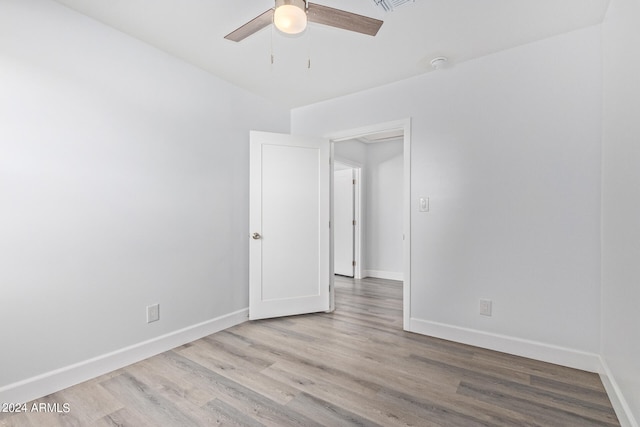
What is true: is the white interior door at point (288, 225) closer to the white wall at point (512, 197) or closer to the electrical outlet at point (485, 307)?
the white wall at point (512, 197)

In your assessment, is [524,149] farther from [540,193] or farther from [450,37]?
[450,37]

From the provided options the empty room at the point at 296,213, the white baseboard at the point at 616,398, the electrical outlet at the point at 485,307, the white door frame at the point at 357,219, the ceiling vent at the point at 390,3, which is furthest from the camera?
the white door frame at the point at 357,219

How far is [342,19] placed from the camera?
5.25ft

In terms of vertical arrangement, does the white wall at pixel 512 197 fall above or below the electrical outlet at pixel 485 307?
above

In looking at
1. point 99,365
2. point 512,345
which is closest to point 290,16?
point 99,365

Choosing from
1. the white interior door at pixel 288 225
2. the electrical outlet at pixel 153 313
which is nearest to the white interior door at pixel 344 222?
the white interior door at pixel 288 225

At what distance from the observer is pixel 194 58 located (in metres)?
2.58

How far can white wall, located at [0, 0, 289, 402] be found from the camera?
1.75 metres

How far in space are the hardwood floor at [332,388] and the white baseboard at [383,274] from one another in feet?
8.20

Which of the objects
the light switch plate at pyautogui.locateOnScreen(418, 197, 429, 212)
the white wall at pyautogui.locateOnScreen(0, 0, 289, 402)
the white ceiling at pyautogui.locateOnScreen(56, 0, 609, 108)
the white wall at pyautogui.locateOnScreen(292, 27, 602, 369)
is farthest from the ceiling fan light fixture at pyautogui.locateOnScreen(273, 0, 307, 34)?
the light switch plate at pyautogui.locateOnScreen(418, 197, 429, 212)

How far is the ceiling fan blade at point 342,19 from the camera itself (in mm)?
1534

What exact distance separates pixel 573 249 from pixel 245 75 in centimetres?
313

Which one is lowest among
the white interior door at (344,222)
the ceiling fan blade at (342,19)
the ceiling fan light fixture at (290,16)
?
the white interior door at (344,222)

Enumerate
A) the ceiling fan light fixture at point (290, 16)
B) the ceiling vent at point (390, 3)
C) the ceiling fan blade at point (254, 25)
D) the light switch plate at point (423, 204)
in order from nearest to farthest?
the ceiling fan light fixture at point (290, 16)
the ceiling fan blade at point (254, 25)
the ceiling vent at point (390, 3)
the light switch plate at point (423, 204)
